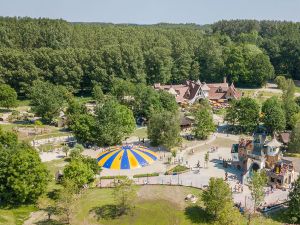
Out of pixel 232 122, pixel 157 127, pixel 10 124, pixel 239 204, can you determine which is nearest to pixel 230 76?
pixel 232 122

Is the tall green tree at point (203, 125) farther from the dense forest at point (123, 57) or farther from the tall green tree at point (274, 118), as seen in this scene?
the dense forest at point (123, 57)

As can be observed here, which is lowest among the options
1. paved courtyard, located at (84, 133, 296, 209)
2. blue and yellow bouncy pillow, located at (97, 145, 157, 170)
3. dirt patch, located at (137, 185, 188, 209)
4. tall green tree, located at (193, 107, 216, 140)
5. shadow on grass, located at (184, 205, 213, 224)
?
shadow on grass, located at (184, 205, 213, 224)

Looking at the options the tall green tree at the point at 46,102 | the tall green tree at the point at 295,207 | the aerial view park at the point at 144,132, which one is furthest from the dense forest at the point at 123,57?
the tall green tree at the point at 295,207

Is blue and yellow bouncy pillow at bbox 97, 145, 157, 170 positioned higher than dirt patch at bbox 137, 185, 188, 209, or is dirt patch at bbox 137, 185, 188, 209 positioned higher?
blue and yellow bouncy pillow at bbox 97, 145, 157, 170

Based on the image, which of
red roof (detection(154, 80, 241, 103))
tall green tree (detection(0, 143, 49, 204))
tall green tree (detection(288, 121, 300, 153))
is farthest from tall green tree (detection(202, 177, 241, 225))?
red roof (detection(154, 80, 241, 103))

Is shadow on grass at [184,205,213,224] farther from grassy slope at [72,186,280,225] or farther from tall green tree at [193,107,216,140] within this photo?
tall green tree at [193,107,216,140]

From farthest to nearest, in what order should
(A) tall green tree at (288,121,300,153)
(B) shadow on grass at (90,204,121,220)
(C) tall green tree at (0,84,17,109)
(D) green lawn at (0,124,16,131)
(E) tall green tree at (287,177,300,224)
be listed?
(C) tall green tree at (0,84,17,109), (D) green lawn at (0,124,16,131), (A) tall green tree at (288,121,300,153), (B) shadow on grass at (90,204,121,220), (E) tall green tree at (287,177,300,224)
